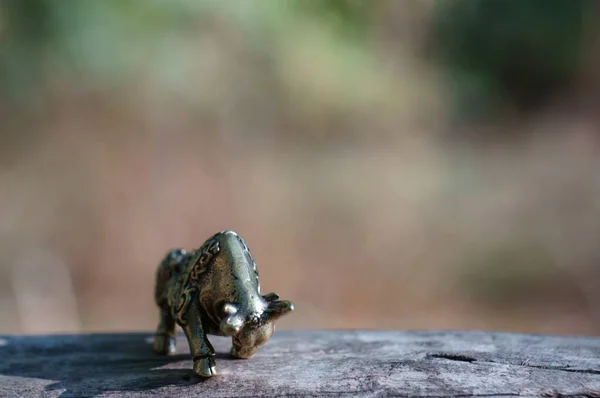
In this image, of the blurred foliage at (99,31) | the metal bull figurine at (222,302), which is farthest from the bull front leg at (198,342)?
the blurred foliage at (99,31)

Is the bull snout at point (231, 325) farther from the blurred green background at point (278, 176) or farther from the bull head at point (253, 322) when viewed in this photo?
the blurred green background at point (278, 176)

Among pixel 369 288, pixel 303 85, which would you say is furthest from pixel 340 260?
pixel 303 85

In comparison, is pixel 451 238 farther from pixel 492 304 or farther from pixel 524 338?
pixel 524 338

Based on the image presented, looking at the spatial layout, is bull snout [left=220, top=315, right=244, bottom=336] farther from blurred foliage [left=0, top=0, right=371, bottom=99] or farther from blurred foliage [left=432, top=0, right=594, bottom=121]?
blurred foliage [left=432, top=0, right=594, bottom=121]

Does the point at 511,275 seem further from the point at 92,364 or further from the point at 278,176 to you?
the point at 92,364

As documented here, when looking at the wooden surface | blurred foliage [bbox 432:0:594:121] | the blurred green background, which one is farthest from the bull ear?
blurred foliage [bbox 432:0:594:121]

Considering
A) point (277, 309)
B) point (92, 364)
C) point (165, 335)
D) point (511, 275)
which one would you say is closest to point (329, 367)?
point (277, 309)
